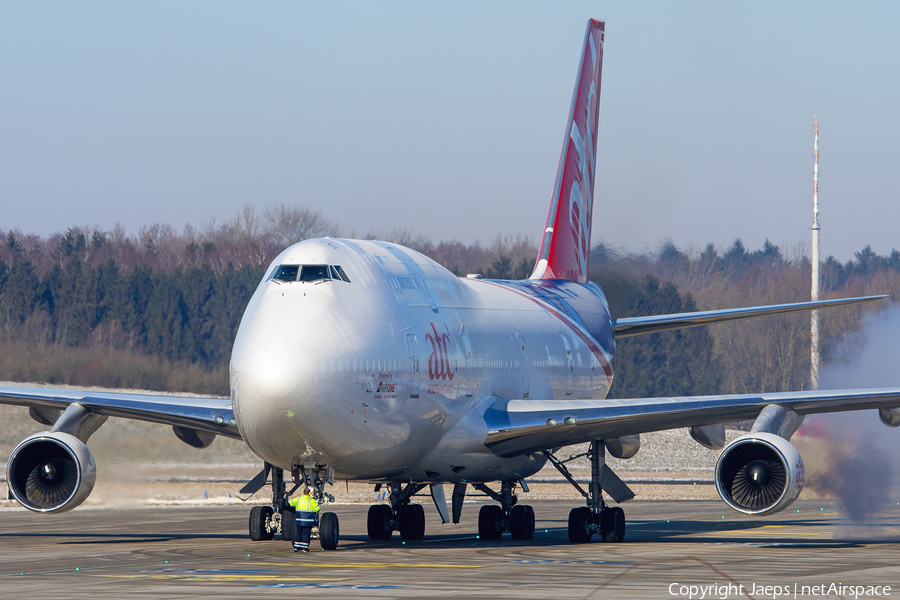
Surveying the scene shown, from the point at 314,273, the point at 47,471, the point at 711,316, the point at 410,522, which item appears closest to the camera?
the point at 314,273

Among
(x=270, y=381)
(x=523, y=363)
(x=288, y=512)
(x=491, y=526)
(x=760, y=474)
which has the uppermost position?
(x=523, y=363)

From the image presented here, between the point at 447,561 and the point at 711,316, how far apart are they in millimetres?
10825

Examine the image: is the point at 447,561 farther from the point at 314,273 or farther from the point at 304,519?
the point at 314,273

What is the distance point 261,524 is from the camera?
21.4m

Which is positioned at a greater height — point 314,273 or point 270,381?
point 314,273

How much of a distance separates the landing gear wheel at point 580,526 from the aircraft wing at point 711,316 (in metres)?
5.86

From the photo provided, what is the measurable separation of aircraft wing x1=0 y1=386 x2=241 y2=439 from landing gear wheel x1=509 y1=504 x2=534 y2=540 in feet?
17.7

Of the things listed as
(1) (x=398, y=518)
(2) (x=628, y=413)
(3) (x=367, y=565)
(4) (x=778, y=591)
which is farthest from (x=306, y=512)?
(4) (x=778, y=591)

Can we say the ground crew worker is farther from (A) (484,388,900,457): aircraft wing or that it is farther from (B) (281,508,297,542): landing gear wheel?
(A) (484,388,900,457): aircraft wing

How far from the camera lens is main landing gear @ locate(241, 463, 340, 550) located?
60.6 ft

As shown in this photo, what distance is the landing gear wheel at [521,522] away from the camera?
23.2m

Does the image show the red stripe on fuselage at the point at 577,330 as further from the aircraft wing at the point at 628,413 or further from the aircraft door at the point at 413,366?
the aircraft door at the point at 413,366

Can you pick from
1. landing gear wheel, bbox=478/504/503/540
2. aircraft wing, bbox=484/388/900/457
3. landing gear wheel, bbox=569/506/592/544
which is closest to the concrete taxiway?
landing gear wheel, bbox=569/506/592/544

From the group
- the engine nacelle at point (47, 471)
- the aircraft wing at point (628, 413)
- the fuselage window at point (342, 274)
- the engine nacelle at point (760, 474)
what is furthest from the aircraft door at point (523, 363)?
the engine nacelle at point (47, 471)
